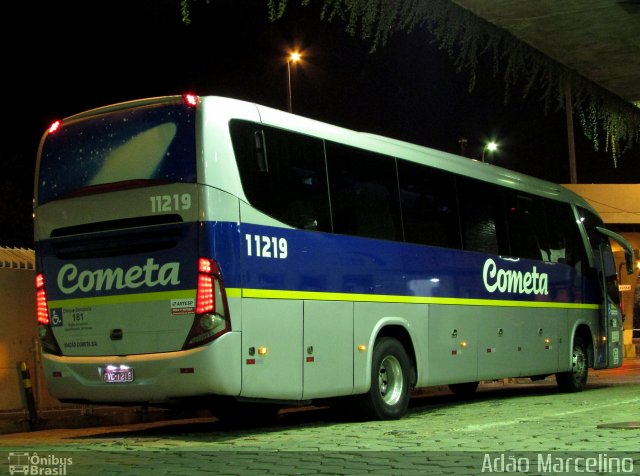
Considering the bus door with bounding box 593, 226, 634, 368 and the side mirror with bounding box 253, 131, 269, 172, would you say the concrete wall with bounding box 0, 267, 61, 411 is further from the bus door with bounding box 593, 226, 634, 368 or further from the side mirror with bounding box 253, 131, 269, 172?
the bus door with bounding box 593, 226, 634, 368

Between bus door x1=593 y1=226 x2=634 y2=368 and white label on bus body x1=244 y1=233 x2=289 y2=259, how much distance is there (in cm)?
1043

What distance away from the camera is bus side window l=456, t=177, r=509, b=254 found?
14.8 metres

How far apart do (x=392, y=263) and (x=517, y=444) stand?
4235 mm

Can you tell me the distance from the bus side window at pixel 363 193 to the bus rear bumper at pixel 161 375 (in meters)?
2.66

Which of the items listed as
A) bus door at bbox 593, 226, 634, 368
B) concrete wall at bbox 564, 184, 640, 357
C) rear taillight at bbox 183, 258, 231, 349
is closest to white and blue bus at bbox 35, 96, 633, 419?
rear taillight at bbox 183, 258, 231, 349

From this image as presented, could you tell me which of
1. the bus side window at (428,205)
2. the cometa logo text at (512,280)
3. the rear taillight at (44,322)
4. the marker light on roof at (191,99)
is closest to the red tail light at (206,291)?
the marker light on roof at (191,99)

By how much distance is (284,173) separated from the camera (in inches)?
433

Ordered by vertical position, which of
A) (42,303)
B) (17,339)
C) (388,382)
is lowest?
(388,382)

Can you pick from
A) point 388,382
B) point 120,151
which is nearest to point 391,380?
point 388,382

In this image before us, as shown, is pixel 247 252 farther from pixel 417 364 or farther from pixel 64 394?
pixel 417 364

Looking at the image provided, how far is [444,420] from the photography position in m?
12.0

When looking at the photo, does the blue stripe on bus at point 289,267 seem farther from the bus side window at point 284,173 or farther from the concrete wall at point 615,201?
the concrete wall at point 615,201

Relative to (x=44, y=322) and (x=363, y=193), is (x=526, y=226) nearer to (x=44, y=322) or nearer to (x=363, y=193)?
(x=363, y=193)

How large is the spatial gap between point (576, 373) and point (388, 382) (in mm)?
7038
